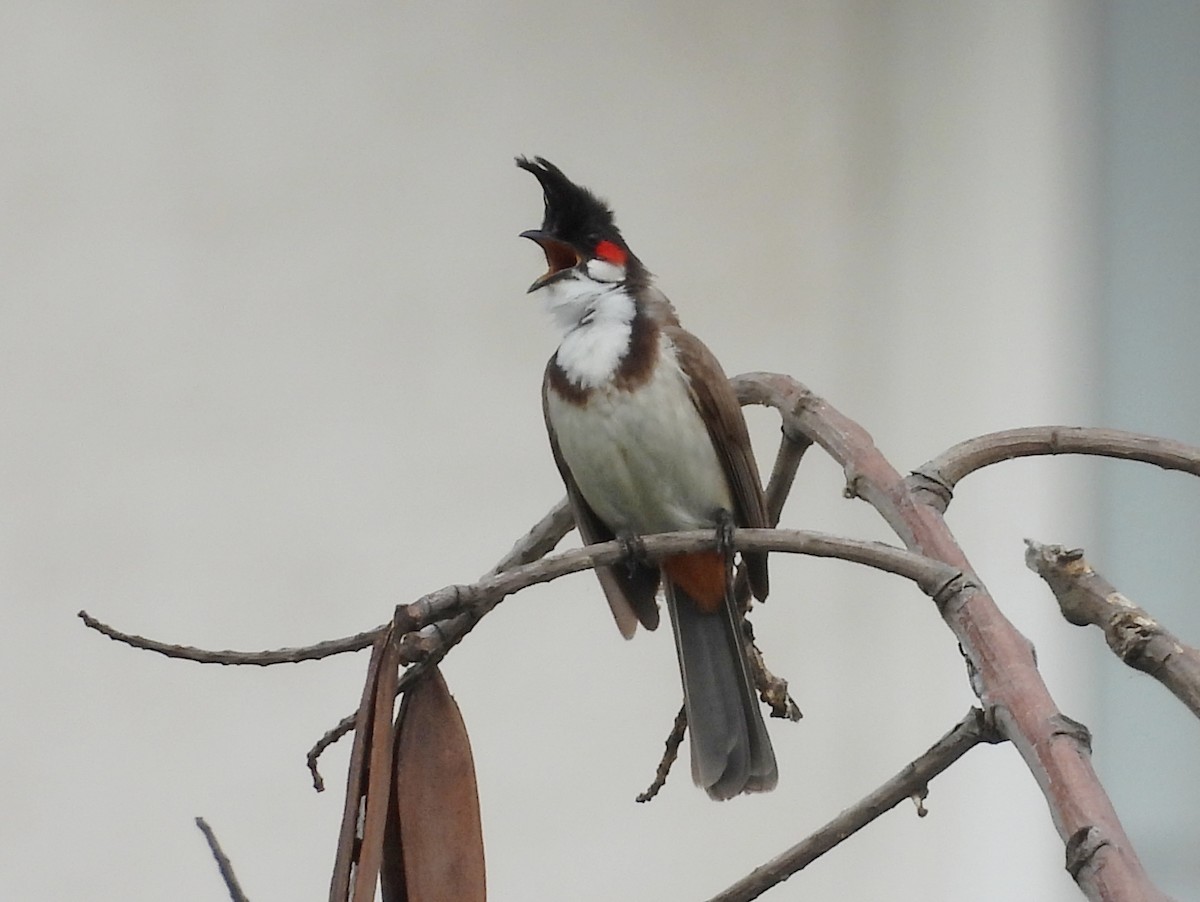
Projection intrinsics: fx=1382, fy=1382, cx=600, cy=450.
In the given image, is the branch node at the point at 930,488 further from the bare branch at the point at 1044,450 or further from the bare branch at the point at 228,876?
the bare branch at the point at 228,876

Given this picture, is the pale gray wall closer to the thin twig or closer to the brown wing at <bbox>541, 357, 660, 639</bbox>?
the brown wing at <bbox>541, 357, 660, 639</bbox>

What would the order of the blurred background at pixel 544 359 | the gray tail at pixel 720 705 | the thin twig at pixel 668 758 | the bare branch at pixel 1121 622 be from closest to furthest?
the bare branch at pixel 1121 622 → the thin twig at pixel 668 758 → the gray tail at pixel 720 705 → the blurred background at pixel 544 359

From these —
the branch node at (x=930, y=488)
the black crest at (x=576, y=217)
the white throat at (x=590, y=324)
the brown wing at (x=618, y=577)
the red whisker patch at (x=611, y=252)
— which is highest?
the black crest at (x=576, y=217)

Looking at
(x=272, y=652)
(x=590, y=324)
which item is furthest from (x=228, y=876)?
(x=590, y=324)

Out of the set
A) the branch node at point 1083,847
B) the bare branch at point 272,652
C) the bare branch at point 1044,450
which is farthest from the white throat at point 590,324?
the branch node at point 1083,847

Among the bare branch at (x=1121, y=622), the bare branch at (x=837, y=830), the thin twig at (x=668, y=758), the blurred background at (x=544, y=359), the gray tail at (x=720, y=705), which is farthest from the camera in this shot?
the blurred background at (x=544, y=359)

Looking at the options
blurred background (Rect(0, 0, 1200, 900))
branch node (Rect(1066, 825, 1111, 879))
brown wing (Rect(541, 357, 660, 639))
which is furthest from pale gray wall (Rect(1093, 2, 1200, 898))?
branch node (Rect(1066, 825, 1111, 879))

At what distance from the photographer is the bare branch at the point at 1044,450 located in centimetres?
77

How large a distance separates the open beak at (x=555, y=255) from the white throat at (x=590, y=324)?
0.01 meters

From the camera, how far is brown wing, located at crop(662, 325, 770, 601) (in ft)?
3.52

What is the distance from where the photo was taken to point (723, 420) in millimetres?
1081

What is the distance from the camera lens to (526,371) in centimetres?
191

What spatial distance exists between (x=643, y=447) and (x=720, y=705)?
210 millimetres

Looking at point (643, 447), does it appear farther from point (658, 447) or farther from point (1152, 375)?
point (1152, 375)
